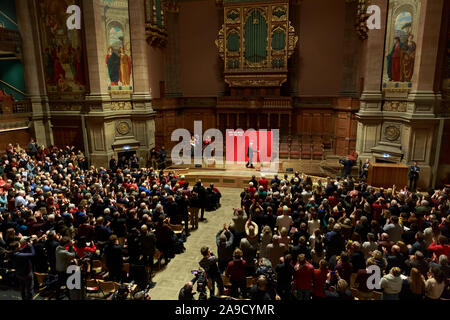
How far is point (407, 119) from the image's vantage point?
14.0 m

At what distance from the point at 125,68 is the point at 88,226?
478 inches

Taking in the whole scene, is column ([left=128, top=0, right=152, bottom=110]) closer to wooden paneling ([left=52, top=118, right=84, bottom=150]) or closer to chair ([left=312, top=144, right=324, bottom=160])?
wooden paneling ([left=52, top=118, right=84, bottom=150])

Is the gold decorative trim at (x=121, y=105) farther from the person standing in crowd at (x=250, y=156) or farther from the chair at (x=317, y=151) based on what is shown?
the chair at (x=317, y=151)

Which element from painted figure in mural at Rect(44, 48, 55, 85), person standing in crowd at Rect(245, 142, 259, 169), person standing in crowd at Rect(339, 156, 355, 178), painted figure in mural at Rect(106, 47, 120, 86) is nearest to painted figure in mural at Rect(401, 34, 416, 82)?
person standing in crowd at Rect(339, 156, 355, 178)

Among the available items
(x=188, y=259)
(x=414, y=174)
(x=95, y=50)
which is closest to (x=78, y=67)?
(x=95, y=50)

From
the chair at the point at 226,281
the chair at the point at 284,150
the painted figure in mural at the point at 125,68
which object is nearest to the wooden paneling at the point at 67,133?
the painted figure in mural at the point at 125,68

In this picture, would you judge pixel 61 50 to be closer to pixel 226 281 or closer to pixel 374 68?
pixel 226 281

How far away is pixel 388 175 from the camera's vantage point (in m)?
13.5

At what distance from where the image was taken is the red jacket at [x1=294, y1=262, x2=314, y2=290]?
229 inches

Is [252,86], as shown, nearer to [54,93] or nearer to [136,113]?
[136,113]

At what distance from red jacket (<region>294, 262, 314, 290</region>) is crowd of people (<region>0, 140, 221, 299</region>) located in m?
3.30

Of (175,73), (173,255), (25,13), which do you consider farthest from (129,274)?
(175,73)

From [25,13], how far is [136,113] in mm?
7930
